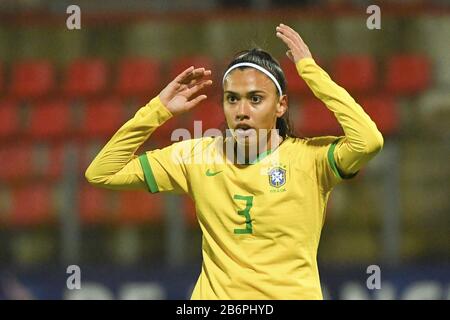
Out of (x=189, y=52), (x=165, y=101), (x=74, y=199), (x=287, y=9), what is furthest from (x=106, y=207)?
(x=165, y=101)

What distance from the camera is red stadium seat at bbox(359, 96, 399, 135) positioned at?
24.1 ft

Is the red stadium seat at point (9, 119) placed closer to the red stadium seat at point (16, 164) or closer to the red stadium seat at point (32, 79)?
the red stadium seat at point (32, 79)

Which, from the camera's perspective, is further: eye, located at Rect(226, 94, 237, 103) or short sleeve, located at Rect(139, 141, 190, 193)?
short sleeve, located at Rect(139, 141, 190, 193)

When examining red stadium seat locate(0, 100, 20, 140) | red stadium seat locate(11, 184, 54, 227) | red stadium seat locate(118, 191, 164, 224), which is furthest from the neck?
red stadium seat locate(0, 100, 20, 140)

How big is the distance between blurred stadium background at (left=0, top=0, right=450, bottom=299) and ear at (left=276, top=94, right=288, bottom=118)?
2.91m

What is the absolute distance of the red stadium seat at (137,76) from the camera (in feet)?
25.9

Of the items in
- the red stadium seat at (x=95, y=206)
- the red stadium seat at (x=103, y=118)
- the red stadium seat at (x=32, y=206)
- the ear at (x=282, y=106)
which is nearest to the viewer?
the ear at (x=282, y=106)

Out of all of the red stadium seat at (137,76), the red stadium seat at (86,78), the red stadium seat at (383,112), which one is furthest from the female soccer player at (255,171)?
the red stadium seat at (86,78)

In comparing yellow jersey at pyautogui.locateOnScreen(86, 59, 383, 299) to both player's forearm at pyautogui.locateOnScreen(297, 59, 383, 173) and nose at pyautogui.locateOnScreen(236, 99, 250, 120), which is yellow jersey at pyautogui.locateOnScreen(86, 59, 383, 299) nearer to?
player's forearm at pyautogui.locateOnScreen(297, 59, 383, 173)

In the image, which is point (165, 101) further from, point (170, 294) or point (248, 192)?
point (170, 294)

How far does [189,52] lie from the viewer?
26.1 feet

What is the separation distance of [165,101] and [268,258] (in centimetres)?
71

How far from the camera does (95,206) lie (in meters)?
7.11

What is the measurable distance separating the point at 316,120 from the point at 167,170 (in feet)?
12.9
